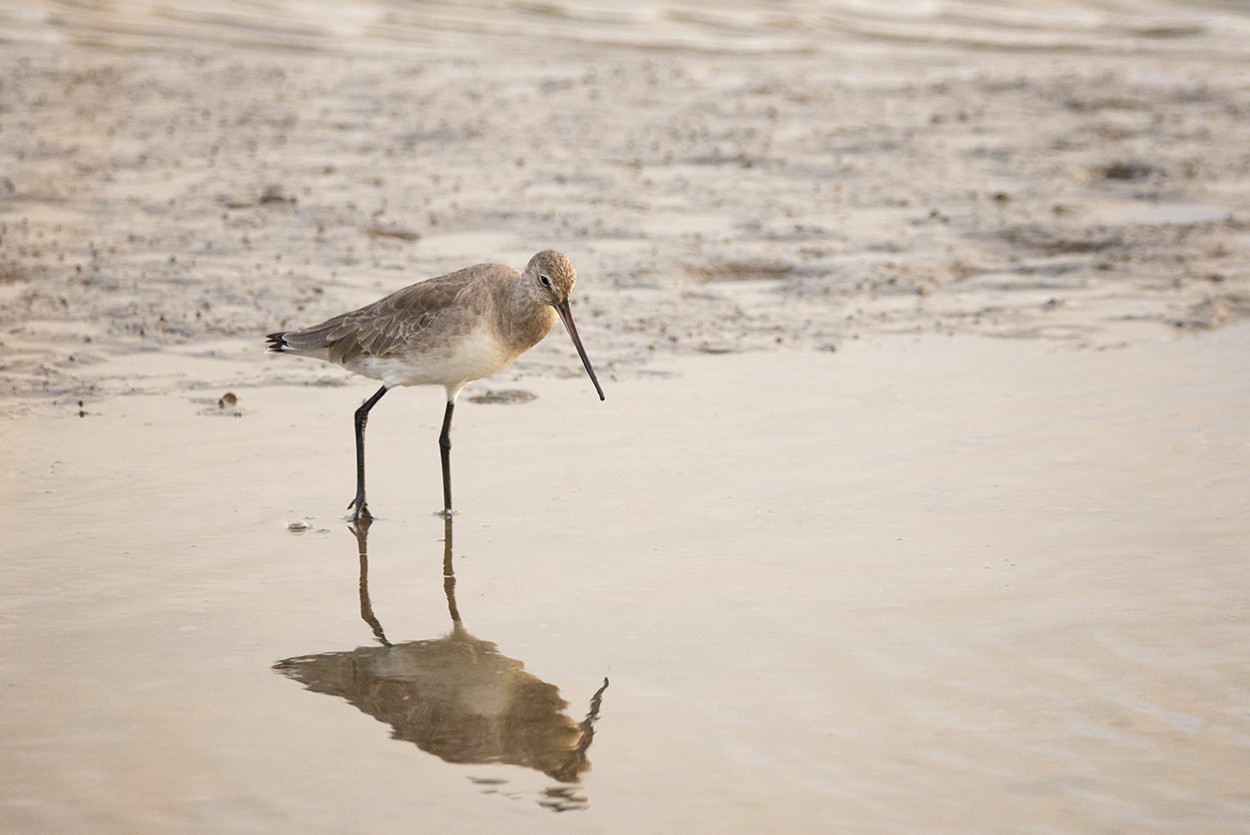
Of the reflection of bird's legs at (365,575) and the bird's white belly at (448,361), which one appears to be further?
the bird's white belly at (448,361)

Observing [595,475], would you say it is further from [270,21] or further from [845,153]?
[270,21]

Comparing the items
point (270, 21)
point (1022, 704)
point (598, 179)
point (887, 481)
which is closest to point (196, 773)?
point (1022, 704)

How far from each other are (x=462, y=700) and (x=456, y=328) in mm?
2197

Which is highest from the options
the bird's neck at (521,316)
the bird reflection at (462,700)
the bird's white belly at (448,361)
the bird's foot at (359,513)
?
the bird's neck at (521,316)

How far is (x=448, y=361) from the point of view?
6973 millimetres

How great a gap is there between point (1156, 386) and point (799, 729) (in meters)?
4.50

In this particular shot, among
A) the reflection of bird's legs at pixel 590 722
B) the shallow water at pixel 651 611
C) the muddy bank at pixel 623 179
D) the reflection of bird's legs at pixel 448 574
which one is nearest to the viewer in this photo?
the shallow water at pixel 651 611

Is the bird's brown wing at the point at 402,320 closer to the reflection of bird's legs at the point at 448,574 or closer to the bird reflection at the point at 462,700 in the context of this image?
the reflection of bird's legs at the point at 448,574

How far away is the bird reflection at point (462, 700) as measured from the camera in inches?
186

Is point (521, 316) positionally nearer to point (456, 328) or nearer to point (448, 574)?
point (456, 328)

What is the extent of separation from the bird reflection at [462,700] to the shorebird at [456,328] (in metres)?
1.41

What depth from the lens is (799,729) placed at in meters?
4.84

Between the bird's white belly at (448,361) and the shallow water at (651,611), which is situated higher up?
the bird's white belly at (448,361)

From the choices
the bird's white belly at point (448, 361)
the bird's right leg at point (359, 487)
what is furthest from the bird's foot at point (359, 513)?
the bird's white belly at point (448, 361)
